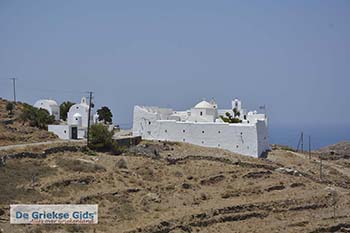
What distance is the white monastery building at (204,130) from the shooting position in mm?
40219

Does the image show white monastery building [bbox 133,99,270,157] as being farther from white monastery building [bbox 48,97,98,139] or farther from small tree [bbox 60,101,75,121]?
small tree [bbox 60,101,75,121]

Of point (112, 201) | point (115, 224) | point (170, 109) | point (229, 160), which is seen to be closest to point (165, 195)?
point (112, 201)

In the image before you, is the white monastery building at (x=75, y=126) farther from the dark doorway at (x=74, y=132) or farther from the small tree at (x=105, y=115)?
the small tree at (x=105, y=115)

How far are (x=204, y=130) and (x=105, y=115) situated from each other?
1766 centimetres

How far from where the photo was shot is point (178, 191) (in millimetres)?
30016

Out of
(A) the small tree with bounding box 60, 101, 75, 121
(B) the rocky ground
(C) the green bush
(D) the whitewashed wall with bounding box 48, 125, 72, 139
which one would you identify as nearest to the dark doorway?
(D) the whitewashed wall with bounding box 48, 125, 72, 139

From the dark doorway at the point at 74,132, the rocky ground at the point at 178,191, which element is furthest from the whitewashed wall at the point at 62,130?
the rocky ground at the point at 178,191

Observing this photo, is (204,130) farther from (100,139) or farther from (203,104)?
(100,139)

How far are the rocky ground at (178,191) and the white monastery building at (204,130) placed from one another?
79.0 inches

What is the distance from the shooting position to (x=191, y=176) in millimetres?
33094

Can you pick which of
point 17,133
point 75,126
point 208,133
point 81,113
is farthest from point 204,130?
point 17,133

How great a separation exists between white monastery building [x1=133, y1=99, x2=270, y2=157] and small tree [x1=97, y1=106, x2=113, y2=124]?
9029 millimetres

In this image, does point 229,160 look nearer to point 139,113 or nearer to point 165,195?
point 165,195

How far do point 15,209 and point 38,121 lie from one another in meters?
22.9
